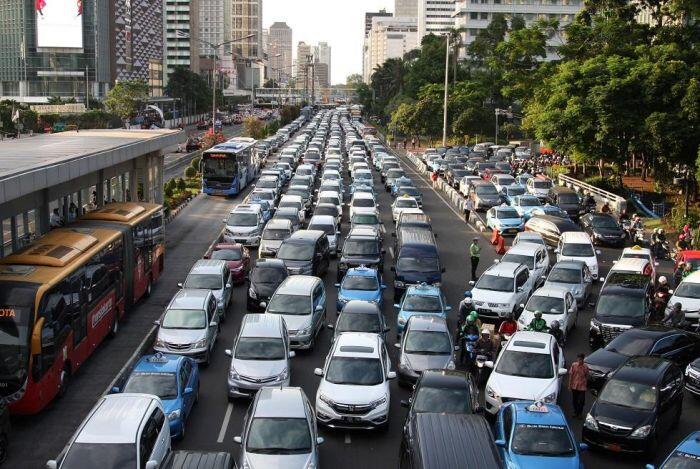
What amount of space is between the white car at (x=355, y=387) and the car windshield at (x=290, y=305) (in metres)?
4.54

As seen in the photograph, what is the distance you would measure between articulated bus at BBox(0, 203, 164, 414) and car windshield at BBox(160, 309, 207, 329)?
175 cm

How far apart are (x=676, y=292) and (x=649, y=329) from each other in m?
4.99

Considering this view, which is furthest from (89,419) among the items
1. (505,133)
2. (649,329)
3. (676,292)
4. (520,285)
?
(505,133)

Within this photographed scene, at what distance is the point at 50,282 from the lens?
1886 centimetres

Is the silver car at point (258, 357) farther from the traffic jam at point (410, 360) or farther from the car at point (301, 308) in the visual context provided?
the car at point (301, 308)

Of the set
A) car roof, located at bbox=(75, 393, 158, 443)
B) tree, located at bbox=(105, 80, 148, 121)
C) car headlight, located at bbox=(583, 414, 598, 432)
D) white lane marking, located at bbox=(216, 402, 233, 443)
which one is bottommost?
white lane marking, located at bbox=(216, 402, 233, 443)

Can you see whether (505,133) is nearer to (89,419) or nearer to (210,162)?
(210,162)

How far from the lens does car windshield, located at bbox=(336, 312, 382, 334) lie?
22.7 meters

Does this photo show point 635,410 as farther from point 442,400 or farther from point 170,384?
point 170,384

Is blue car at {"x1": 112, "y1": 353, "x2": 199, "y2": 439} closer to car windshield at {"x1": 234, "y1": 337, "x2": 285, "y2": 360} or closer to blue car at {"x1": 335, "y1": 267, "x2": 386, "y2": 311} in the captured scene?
car windshield at {"x1": 234, "y1": 337, "x2": 285, "y2": 360}

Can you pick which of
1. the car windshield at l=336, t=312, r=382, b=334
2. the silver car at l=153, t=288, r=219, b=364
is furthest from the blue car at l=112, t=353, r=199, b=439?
the car windshield at l=336, t=312, r=382, b=334

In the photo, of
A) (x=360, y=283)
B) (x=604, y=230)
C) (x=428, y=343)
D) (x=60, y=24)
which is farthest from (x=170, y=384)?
(x=60, y=24)

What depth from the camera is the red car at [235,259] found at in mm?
31594

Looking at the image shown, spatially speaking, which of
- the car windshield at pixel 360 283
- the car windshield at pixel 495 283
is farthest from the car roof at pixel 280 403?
the car windshield at pixel 495 283
